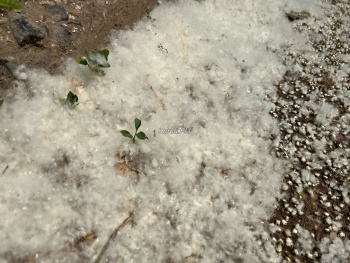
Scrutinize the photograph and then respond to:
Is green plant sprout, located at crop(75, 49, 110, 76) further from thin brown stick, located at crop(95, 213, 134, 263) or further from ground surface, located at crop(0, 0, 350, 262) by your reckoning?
thin brown stick, located at crop(95, 213, 134, 263)

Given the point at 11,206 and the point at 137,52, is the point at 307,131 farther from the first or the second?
the point at 11,206

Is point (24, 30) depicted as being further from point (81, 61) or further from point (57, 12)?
point (81, 61)

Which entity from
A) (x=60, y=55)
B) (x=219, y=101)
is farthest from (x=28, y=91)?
(x=219, y=101)

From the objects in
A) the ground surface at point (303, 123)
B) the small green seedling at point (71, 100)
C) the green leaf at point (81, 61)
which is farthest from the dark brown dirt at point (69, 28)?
the small green seedling at point (71, 100)

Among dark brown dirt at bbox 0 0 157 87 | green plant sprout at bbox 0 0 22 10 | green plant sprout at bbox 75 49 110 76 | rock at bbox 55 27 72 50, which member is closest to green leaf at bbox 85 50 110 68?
green plant sprout at bbox 75 49 110 76

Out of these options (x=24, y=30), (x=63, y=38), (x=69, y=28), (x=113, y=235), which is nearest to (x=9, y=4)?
(x=24, y=30)

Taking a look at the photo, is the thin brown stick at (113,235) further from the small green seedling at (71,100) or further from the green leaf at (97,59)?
the green leaf at (97,59)
